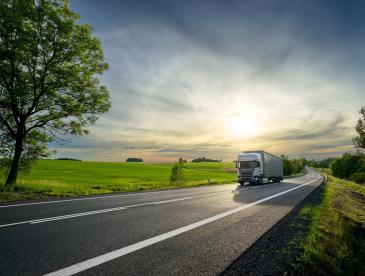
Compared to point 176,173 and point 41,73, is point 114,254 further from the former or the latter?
point 176,173

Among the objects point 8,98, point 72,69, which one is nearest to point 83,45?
point 72,69

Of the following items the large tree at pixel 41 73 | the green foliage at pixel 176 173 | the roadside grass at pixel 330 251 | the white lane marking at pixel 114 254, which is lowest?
the roadside grass at pixel 330 251

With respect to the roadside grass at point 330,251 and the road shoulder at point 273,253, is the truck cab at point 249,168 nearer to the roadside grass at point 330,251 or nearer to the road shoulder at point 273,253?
the roadside grass at point 330,251

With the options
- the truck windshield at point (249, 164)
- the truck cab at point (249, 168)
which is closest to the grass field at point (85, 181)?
the truck cab at point (249, 168)

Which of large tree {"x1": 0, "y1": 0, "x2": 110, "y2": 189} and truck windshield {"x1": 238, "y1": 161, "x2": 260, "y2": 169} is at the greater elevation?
large tree {"x1": 0, "y1": 0, "x2": 110, "y2": 189}

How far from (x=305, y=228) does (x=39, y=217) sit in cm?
765

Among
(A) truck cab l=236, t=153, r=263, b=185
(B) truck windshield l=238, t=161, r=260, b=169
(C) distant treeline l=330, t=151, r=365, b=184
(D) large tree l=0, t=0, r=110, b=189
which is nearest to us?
(D) large tree l=0, t=0, r=110, b=189

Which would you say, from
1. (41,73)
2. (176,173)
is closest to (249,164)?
(176,173)

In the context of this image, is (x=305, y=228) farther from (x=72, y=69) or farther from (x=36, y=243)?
(x=72, y=69)

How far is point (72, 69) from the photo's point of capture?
54.3 feet

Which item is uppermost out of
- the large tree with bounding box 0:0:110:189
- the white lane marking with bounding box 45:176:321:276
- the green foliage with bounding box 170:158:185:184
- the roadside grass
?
the large tree with bounding box 0:0:110:189

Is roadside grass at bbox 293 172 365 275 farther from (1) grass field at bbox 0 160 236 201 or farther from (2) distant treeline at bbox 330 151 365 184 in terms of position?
(2) distant treeline at bbox 330 151 365 184

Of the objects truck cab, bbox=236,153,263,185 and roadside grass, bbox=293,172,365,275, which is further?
truck cab, bbox=236,153,263,185

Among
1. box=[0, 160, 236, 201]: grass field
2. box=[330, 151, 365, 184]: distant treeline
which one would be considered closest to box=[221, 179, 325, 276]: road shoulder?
box=[0, 160, 236, 201]: grass field
